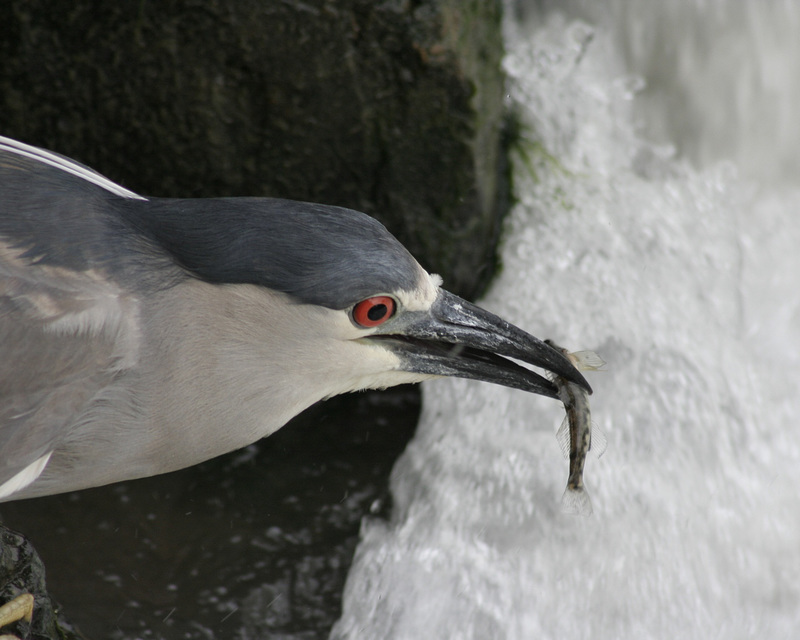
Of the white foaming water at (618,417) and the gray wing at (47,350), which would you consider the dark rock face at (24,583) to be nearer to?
the gray wing at (47,350)

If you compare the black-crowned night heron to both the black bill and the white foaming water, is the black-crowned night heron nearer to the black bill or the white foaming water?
the black bill

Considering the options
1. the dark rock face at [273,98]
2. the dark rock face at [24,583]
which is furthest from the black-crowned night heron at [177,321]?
the dark rock face at [273,98]

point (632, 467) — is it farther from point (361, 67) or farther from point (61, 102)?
point (61, 102)

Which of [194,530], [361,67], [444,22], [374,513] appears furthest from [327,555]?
[444,22]

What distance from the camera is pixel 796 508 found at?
3270mm

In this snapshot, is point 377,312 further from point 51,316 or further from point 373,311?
point 51,316

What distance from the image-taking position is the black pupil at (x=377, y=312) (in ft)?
6.45

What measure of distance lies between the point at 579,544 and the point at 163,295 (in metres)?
1.82

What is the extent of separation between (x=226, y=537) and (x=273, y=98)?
1503 millimetres

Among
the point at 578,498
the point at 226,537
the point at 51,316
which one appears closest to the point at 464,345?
the point at 578,498

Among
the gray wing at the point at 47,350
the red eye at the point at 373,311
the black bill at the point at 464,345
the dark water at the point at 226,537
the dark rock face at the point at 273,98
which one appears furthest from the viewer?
the dark rock face at the point at 273,98

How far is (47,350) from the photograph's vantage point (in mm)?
1803

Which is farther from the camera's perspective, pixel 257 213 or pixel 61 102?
pixel 61 102

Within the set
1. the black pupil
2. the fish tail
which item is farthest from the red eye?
the fish tail
